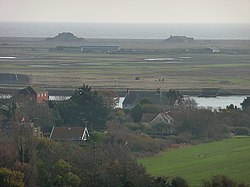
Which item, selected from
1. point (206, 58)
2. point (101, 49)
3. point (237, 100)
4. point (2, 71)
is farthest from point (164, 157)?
point (101, 49)

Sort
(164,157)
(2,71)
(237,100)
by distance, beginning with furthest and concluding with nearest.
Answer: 1. (2,71)
2. (237,100)
3. (164,157)

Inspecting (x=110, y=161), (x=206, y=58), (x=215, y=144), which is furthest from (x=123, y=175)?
(x=206, y=58)

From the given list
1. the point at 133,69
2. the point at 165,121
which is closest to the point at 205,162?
the point at 165,121

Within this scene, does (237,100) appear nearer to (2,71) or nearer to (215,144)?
(215,144)

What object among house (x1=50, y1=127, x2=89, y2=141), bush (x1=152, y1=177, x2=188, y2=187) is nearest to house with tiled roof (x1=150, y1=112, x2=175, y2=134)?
house (x1=50, y1=127, x2=89, y2=141)

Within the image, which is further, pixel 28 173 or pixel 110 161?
pixel 110 161

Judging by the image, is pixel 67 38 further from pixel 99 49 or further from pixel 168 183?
pixel 168 183

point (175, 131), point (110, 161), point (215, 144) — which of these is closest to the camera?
point (110, 161)
